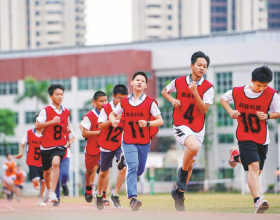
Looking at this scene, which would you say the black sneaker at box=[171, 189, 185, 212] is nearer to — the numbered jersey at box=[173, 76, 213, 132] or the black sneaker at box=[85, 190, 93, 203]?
the numbered jersey at box=[173, 76, 213, 132]

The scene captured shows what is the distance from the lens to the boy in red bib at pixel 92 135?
15.2 m

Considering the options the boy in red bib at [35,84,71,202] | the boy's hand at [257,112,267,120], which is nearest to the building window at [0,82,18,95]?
the boy in red bib at [35,84,71,202]

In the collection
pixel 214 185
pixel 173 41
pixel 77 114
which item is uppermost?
pixel 173 41

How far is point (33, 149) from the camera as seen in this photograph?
1947cm

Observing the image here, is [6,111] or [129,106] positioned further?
[6,111]

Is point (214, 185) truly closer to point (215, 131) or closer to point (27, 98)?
point (215, 131)

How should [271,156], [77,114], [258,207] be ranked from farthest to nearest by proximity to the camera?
[77,114]
[271,156]
[258,207]

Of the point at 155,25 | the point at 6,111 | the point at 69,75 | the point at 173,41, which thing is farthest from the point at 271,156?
the point at 155,25

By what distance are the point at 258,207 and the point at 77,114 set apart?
6390cm

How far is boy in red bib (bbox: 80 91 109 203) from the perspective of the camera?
15.2 m

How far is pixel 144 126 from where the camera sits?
11906mm

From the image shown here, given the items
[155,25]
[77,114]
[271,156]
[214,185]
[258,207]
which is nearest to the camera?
[258,207]

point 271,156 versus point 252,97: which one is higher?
point 252,97

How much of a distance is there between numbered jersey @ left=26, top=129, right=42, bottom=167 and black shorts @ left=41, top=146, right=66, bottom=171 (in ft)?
11.6
